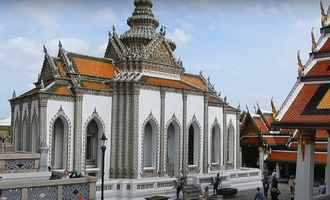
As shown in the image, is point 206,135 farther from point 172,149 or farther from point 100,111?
point 100,111

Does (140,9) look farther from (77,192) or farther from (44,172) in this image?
(77,192)

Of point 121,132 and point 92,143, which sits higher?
point 121,132

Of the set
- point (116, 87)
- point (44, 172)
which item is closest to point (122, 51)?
point (116, 87)

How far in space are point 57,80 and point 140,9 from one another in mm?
10076

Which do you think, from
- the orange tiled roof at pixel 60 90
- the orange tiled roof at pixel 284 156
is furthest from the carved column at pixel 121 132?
the orange tiled roof at pixel 284 156

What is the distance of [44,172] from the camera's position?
20.1 meters

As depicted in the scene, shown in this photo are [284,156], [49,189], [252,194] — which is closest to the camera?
[49,189]

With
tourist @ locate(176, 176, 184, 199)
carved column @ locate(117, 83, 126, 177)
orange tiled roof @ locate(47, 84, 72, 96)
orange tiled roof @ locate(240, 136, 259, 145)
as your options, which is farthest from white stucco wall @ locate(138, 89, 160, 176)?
orange tiled roof @ locate(240, 136, 259, 145)

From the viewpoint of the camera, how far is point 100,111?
2459 centimetres

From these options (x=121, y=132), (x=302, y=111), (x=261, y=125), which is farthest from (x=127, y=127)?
(x=261, y=125)

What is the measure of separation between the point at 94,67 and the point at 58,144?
503cm

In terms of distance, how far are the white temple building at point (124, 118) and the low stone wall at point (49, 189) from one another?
498 centimetres

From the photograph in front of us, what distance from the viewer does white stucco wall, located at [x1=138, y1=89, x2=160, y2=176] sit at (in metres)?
24.8

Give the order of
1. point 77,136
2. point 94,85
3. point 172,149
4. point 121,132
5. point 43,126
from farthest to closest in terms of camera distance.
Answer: point 172,149
point 94,85
point 121,132
point 77,136
point 43,126
